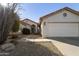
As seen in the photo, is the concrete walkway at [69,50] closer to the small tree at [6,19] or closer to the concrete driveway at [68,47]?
the concrete driveway at [68,47]

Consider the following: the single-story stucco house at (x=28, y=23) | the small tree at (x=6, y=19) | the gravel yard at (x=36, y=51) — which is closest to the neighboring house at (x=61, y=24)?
the single-story stucco house at (x=28, y=23)

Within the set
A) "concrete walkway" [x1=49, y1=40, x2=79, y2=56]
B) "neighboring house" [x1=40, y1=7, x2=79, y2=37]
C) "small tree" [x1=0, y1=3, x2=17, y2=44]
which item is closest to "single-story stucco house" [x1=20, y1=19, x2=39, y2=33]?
"small tree" [x1=0, y1=3, x2=17, y2=44]

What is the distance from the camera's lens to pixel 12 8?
9.33 metres

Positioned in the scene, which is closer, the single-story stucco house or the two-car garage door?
the single-story stucco house

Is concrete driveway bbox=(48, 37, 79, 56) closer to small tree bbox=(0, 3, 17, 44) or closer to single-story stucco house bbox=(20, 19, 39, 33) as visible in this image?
single-story stucco house bbox=(20, 19, 39, 33)

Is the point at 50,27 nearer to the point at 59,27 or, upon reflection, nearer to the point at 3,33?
the point at 59,27

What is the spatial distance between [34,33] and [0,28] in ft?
9.52

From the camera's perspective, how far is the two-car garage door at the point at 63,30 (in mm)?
12123

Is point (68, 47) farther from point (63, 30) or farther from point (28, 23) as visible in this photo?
point (63, 30)

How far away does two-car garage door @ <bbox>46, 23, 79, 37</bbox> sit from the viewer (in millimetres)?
12123

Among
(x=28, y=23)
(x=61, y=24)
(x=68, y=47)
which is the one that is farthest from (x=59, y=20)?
(x=68, y=47)

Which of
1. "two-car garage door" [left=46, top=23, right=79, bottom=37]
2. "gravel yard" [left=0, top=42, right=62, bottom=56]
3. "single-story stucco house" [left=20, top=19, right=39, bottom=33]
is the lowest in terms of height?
"gravel yard" [left=0, top=42, right=62, bottom=56]

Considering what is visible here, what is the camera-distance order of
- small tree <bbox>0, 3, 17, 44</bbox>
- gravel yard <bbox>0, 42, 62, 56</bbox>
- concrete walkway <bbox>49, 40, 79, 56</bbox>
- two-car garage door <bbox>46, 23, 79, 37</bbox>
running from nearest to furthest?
gravel yard <bbox>0, 42, 62, 56</bbox>
concrete walkway <bbox>49, 40, 79, 56</bbox>
small tree <bbox>0, 3, 17, 44</bbox>
two-car garage door <bbox>46, 23, 79, 37</bbox>

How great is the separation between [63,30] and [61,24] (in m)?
0.68
